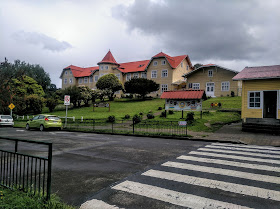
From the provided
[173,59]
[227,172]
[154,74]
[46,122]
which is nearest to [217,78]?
[173,59]

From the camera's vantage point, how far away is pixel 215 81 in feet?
136

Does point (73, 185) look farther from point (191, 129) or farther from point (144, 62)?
point (144, 62)

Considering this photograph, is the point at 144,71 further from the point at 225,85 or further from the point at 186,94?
the point at 186,94

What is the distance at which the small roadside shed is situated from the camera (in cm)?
2064

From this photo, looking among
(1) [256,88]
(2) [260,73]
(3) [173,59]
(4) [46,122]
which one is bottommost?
(4) [46,122]

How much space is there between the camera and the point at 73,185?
4770mm

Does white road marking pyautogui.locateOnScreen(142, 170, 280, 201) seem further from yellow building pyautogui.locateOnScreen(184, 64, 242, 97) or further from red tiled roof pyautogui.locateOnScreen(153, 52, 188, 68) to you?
red tiled roof pyautogui.locateOnScreen(153, 52, 188, 68)

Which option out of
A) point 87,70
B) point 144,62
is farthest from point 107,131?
point 87,70

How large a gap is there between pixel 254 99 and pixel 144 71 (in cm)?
3791

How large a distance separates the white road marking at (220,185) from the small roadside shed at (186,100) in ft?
51.5

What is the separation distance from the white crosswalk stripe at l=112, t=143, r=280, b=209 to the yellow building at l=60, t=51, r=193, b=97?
40.7 metres

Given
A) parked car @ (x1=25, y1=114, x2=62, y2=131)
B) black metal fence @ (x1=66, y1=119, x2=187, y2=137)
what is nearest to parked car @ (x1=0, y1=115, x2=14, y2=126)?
parked car @ (x1=25, y1=114, x2=62, y2=131)

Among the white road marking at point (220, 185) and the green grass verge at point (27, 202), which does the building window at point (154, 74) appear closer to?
the white road marking at point (220, 185)

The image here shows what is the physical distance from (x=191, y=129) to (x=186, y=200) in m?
13.5
